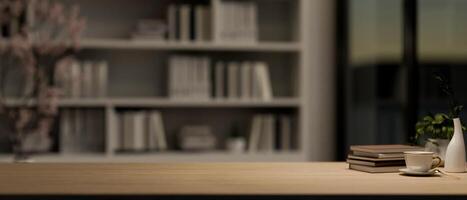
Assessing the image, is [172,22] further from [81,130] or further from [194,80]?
[81,130]

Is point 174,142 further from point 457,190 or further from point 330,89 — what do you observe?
point 457,190

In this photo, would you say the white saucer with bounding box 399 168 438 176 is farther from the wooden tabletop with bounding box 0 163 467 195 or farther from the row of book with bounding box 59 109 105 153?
the row of book with bounding box 59 109 105 153

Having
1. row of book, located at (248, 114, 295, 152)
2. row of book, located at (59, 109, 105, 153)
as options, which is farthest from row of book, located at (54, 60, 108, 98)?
row of book, located at (248, 114, 295, 152)

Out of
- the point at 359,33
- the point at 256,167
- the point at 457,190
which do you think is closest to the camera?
the point at 457,190

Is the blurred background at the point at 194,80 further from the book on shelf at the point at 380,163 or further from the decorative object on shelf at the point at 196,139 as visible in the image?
the book on shelf at the point at 380,163

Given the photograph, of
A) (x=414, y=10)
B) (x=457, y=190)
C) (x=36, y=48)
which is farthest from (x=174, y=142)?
(x=457, y=190)

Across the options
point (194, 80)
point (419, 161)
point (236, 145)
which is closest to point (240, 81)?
point (194, 80)

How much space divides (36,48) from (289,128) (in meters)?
1.65

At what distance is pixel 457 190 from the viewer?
1.84 metres

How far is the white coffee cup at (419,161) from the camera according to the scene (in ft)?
7.01

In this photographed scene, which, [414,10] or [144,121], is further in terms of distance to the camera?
[144,121]

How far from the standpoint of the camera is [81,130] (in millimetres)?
4402

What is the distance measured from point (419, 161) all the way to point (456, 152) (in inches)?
6.7

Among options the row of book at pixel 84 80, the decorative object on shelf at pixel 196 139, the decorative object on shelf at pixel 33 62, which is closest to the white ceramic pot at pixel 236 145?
the decorative object on shelf at pixel 196 139
